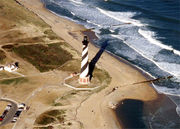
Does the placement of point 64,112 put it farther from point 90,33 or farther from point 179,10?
point 179,10

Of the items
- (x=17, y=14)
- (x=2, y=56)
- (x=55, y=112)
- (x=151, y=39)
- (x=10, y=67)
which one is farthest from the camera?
(x=17, y=14)

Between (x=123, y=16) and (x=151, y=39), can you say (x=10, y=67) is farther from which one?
(x=123, y=16)

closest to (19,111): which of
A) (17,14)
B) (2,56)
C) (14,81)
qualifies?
(14,81)

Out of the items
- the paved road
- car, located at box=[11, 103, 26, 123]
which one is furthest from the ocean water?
the paved road

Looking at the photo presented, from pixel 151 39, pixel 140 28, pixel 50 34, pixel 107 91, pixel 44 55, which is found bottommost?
pixel 107 91

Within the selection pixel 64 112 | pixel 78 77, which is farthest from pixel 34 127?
pixel 78 77
